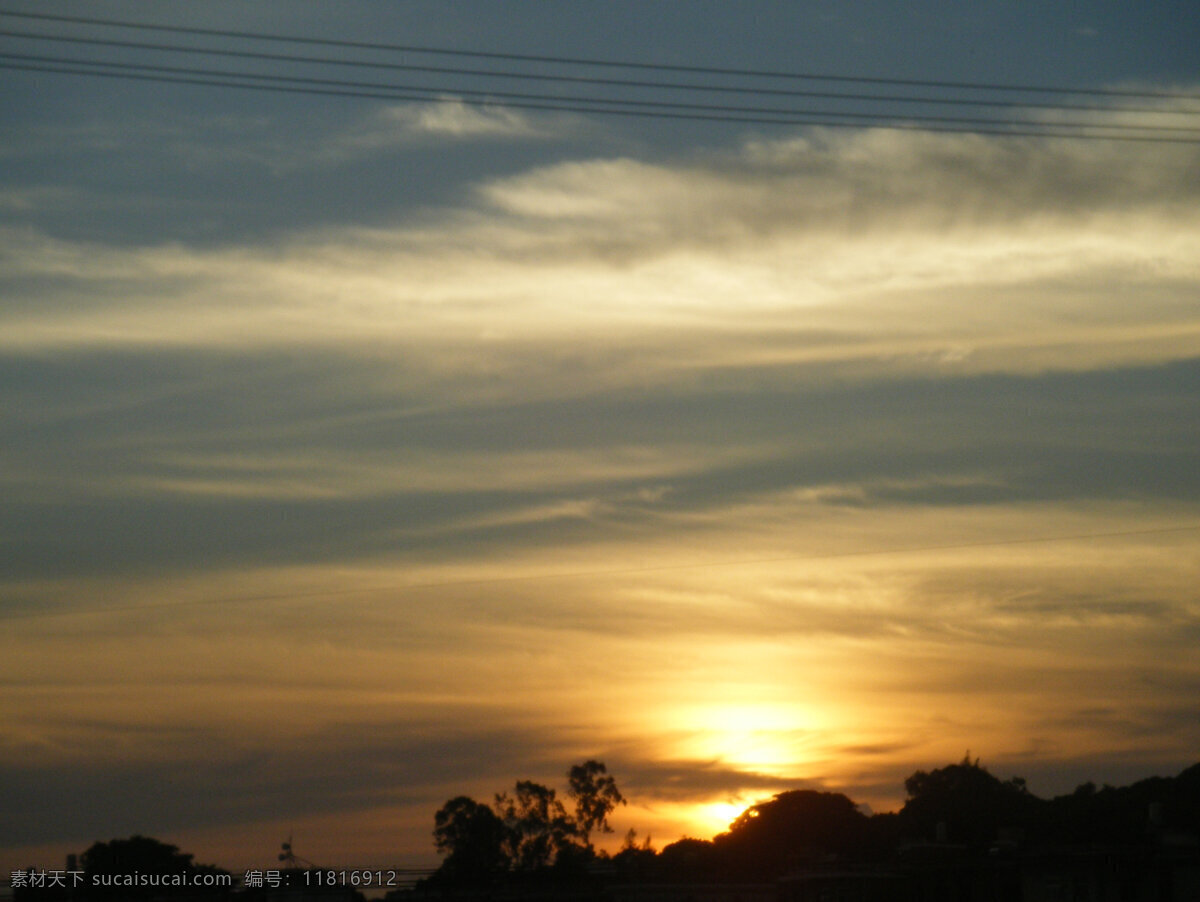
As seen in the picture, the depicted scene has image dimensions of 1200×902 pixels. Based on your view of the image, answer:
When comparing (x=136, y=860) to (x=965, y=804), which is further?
(x=965, y=804)

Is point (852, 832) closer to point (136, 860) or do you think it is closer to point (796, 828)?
point (796, 828)

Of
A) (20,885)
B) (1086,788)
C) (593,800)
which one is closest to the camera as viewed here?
(20,885)

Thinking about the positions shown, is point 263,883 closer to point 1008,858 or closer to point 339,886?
point 339,886

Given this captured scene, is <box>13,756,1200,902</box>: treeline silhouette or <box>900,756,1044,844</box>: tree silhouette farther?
<box>900,756,1044,844</box>: tree silhouette

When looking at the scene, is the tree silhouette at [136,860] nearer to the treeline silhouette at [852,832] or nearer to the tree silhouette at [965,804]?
the treeline silhouette at [852,832]

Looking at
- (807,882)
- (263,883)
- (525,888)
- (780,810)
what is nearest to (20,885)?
(263,883)

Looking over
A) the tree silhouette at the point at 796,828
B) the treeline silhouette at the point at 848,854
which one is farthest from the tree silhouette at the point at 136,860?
the tree silhouette at the point at 796,828

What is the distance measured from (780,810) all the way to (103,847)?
5179cm

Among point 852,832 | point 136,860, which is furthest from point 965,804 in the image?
point 136,860

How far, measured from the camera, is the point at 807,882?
77.1m

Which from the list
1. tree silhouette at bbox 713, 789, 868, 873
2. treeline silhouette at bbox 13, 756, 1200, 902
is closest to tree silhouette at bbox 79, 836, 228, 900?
treeline silhouette at bbox 13, 756, 1200, 902

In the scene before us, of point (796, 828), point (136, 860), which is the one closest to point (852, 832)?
point (796, 828)

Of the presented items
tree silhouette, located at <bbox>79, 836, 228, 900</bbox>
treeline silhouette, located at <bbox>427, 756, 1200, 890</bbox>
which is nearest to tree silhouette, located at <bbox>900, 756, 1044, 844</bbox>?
treeline silhouette, located at <bbox>427, 756, 1200, 890</bbox>

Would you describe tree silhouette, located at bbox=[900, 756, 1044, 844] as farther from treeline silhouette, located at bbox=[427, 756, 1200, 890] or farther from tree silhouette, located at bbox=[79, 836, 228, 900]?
tree silhouette, located at bbox=[79, 836, 228, 900]
